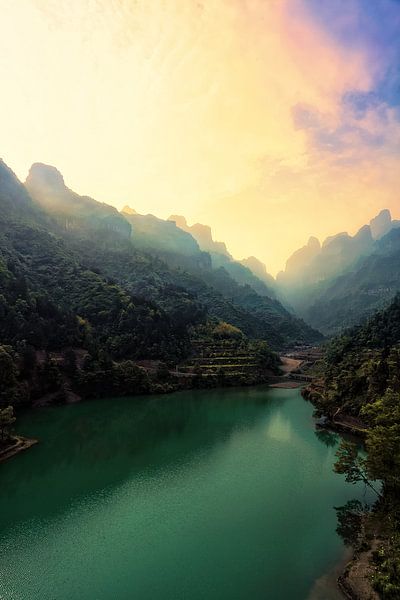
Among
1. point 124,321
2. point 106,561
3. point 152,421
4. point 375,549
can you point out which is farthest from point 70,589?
point 124,321

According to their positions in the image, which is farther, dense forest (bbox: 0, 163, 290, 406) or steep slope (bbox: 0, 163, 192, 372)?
Answer: steep slope (bbox: 0, 163, 192, 372)

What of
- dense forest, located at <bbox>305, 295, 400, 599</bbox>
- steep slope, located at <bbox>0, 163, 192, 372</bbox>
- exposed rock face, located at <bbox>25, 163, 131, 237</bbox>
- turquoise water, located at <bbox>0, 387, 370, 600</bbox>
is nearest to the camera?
turquoise water, located at <bbox>0, 387, 370, 600</bbox>

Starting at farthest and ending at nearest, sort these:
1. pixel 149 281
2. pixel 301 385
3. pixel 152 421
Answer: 1. pixel 149 281
2. pixel 301 385
3. pixel 152 421

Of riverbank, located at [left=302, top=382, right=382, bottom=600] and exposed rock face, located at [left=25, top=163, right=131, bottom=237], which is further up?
exposed rock face, located at [left=25, top=163, right=131, bottom=237]

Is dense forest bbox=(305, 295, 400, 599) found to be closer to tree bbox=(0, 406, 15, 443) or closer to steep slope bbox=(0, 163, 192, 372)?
tree bbox=(0, 406, 15, 443)

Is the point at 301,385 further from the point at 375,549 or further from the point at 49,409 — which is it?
the point at 375,549

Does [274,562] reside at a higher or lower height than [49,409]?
higher

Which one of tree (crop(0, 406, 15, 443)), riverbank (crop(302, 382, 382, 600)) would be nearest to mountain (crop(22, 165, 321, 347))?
tree (crop(0, 406, 15, 443))
